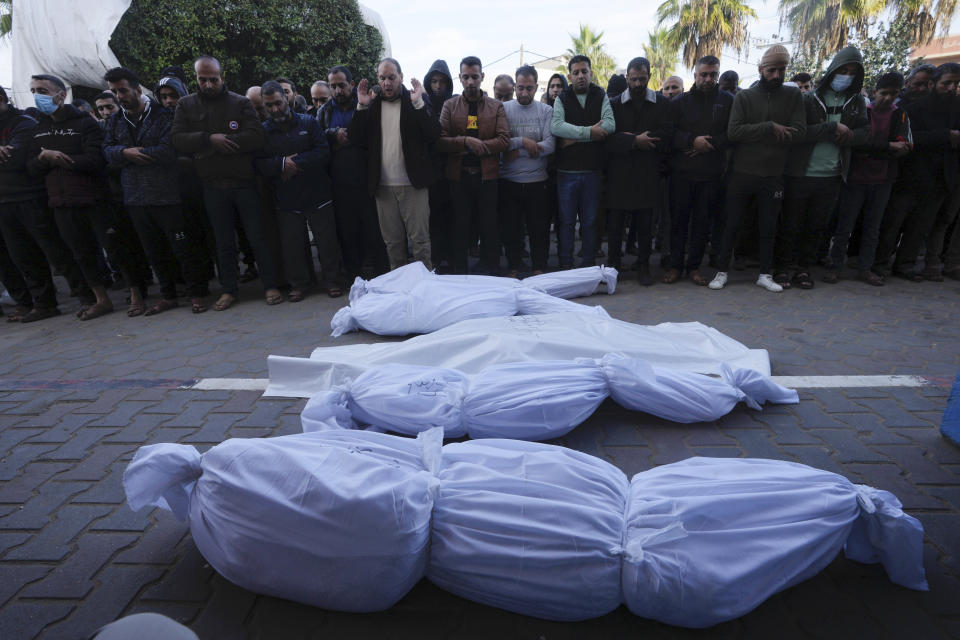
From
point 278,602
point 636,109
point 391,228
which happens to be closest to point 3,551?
point 278,602

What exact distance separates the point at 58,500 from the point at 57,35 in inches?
389

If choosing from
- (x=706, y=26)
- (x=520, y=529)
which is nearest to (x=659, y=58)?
(x=706, y=26)

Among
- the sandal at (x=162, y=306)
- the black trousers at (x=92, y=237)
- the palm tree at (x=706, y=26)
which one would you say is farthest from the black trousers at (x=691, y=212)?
the palm tree at (x=706, y=26)

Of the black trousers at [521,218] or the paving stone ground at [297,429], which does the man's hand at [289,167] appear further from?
the black trousers at [521,218]

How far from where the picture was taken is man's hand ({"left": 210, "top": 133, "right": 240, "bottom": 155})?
464cm

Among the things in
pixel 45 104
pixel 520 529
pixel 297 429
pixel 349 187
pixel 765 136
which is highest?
pixel 45 104

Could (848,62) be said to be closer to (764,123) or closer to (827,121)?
(827,121)

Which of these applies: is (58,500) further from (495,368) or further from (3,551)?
(495,368)

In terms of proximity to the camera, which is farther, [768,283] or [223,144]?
[768,283]

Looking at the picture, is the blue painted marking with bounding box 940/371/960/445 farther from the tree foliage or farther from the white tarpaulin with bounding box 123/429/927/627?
the tree foliage

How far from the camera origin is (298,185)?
5137 millimetres

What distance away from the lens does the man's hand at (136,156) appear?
4629 millimetres

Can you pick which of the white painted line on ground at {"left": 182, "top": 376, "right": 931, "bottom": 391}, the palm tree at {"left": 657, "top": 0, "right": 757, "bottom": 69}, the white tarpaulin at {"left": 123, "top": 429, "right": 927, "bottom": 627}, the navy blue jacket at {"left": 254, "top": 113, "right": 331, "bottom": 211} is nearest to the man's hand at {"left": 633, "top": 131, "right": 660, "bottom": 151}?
the white painted line on ground at {"left": 182, "top": 376, "right": 931, "bottom": 391}

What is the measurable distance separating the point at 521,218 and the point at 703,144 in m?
1.93
